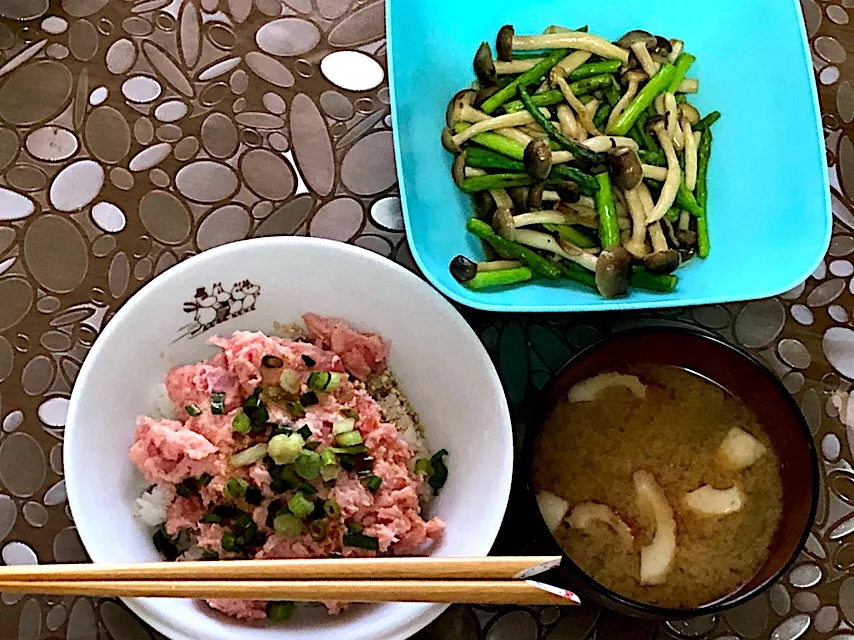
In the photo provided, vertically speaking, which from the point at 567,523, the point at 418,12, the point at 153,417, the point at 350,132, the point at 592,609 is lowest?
the point at 592,609

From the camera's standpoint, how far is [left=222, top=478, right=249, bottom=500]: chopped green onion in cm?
109

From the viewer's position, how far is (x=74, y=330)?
1.33 meters

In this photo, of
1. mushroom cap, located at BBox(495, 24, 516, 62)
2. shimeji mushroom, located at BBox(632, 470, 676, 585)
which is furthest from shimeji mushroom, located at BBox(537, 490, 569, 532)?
mushroom cap, located at BBox(495, 24, 516, 62)

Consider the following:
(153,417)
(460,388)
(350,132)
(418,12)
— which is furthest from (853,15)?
(153,417)

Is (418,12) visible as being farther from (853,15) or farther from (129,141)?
(853,15)

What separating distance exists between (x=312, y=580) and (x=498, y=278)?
55 centimetres

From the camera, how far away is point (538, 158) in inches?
51.7

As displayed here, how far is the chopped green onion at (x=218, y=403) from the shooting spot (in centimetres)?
114

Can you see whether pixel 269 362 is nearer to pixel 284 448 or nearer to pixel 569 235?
pixel 284 448

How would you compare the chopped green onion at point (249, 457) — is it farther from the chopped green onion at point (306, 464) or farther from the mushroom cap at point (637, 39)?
the mushroom cap at point (637, 39)

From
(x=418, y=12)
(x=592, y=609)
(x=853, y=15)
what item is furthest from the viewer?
(x=853, y=15)

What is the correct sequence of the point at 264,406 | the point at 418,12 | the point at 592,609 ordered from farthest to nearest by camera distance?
the point at 418,12 → the point at 592,609 → the point at 264,406

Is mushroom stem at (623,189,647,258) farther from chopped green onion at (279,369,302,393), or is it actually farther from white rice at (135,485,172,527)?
white rice at (135,485,172,527)

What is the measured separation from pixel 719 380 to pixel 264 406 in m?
0.69
